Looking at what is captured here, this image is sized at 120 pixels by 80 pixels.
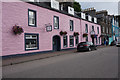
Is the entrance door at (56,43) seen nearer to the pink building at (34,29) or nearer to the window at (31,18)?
the pink building at (34,29)

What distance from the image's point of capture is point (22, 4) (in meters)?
12.5

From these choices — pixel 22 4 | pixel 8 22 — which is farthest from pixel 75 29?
pixel 8 22

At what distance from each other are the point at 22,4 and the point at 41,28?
3.63 m

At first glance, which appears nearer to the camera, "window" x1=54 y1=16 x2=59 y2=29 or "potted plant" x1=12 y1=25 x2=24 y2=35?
"potted plant" x1=12 y1=25 x2=24 y2=35

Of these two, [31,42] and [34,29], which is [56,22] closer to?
[34,29]

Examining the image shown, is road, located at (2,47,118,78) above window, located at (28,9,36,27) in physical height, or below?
below

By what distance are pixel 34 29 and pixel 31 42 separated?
157 centimetres

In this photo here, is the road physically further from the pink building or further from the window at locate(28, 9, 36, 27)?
the window at locate(28, 9, 36, 27)

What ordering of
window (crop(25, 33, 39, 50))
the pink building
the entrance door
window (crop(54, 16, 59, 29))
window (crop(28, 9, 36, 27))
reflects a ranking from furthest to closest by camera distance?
window (crop(54, 16, 59, 29)), the entrance door, window (crop(28, 9, 36, 27)), window (crop(25, 33, 39, 50)), the pink building

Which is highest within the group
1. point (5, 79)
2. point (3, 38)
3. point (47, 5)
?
point (47, 5)

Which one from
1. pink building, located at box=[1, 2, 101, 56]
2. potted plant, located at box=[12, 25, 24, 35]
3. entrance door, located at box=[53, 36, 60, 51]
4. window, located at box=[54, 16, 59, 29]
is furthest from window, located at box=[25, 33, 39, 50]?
window, located at box=[54, 16, 59, 29]

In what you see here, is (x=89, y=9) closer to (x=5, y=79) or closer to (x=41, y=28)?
(x=41, y=28)

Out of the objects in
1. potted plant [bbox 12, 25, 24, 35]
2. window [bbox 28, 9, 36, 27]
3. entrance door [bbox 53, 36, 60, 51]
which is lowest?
entrance door [bbox 53, 36, 60, 51]

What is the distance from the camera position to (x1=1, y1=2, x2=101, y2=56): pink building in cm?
1105
